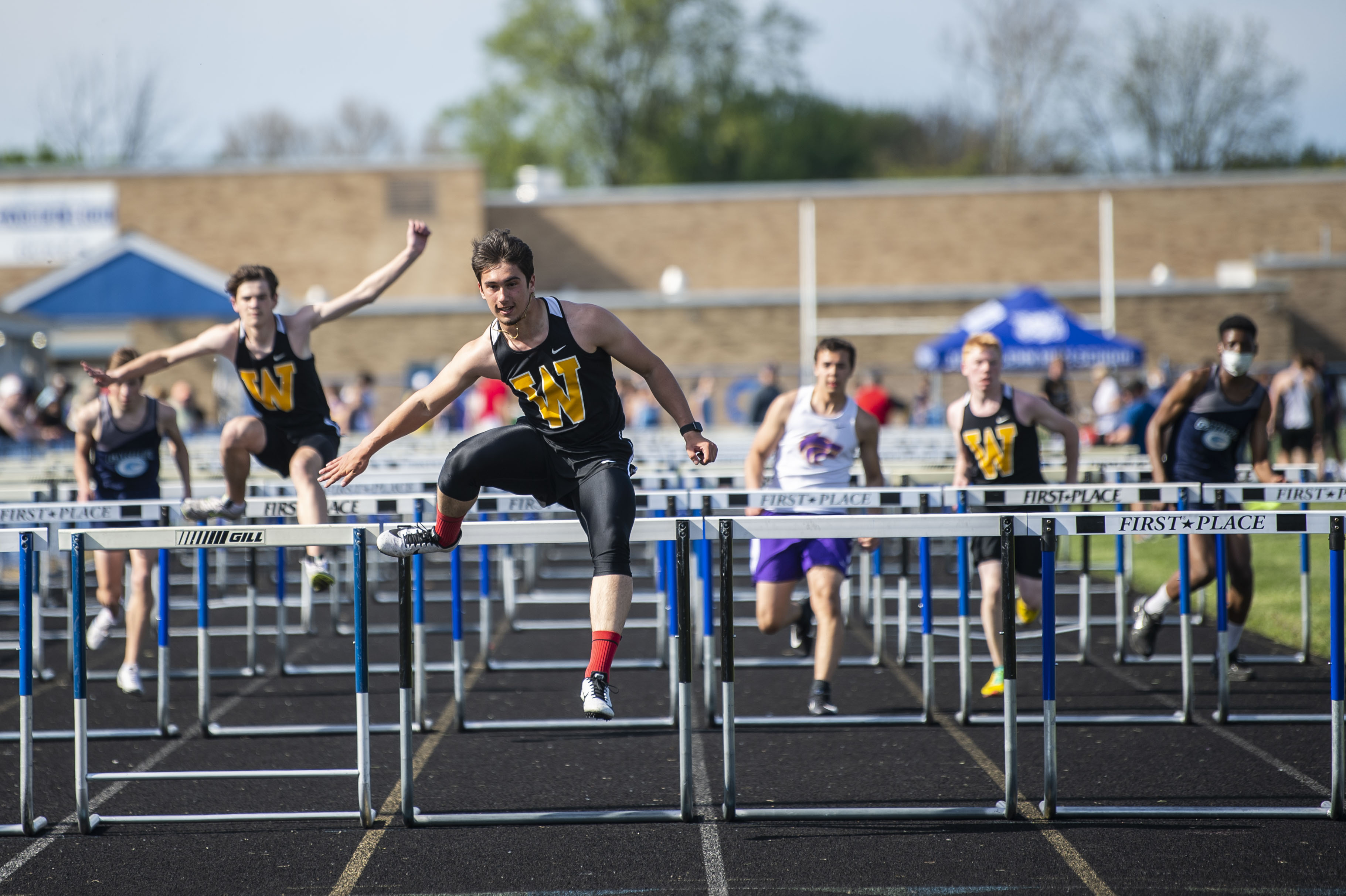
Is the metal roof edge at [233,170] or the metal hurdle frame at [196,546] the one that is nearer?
the metal hurdle frame at [196,546]

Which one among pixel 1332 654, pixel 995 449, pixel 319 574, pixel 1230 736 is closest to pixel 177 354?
pixel 319 574

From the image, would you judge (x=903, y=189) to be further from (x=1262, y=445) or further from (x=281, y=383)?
(x=281, y=383)

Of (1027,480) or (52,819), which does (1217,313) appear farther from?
(52,819)

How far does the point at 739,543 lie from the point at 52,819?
1102 cm

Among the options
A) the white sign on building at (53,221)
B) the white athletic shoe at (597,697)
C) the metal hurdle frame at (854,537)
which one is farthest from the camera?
the white sign on building at (53,221)

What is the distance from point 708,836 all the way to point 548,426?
5.62 ft

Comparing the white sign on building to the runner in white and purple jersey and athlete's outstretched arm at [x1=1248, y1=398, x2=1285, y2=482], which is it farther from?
athlete's outstretched arm at [x1=1248, y1=398, x2=1285, y2=482]

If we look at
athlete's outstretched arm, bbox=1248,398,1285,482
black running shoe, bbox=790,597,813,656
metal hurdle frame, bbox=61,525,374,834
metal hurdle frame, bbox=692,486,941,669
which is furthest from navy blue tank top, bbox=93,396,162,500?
athlete's outstretched arm, bbox=1248,398,1285,482

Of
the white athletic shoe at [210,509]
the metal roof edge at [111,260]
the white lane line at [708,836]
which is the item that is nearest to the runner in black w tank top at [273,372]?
the white athletic shoe at [210,509]

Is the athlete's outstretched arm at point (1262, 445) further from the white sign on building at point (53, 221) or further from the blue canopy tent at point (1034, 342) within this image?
the white sign on building at point (53, 221)

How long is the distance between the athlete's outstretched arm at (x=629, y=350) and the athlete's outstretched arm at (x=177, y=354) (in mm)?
2752

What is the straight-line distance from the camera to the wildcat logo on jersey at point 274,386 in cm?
714

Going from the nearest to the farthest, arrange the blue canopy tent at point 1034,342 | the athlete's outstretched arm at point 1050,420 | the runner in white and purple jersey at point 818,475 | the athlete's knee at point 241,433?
the runner in white and purple jersey at point 818,475 → the athlete's knee at point 241,433 → the athlete's outstretched arm at point 1050,420 → the blue canopy tent at point 1034,342

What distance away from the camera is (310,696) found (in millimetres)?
8133
